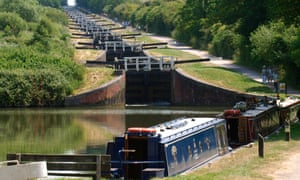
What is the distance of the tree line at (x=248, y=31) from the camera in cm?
3894

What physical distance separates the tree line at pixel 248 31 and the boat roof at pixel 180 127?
31.4 ft

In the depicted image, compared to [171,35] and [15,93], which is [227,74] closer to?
[15,93]

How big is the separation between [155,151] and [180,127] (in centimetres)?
291

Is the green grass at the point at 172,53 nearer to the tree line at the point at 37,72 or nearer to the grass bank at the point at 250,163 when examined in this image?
the tree line at the point at 37,72

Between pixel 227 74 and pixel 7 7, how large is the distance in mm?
42189

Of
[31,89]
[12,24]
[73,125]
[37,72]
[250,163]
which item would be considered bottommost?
[73,125]

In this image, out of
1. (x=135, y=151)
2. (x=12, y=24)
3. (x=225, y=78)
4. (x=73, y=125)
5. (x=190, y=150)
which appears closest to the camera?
(x=135, y=151)

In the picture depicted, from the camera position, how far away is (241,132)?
81.4 ft

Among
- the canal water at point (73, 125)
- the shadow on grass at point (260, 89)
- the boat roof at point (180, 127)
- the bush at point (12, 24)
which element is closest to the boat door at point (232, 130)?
the boat roof at point (180, 127)

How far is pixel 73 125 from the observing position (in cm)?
3612

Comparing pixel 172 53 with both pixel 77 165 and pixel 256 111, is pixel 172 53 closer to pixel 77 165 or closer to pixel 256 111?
pixel 256 111

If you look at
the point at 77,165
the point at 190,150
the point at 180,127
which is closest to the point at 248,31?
the point at 180,127

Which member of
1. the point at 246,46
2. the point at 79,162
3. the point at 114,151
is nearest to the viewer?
the point at 79,162

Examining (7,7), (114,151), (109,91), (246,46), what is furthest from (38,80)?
(7,7)
